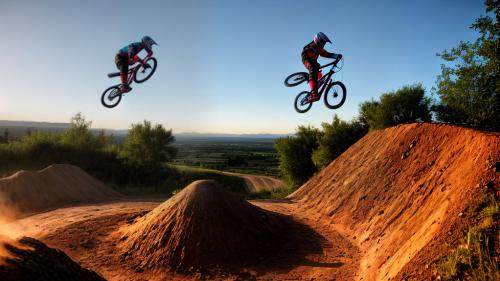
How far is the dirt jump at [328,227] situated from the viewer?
8.91m

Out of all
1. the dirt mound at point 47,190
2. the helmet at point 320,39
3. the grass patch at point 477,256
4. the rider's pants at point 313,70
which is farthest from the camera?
the dirt mound at point 47,190

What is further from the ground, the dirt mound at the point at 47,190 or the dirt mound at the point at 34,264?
the dirt mound at the point at 34,264

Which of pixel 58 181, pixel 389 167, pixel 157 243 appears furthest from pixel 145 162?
pixel 389 167

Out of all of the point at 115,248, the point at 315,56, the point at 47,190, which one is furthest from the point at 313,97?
the point at 47,190

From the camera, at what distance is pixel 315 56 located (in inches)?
450

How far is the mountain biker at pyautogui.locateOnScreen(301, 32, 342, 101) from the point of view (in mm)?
9812

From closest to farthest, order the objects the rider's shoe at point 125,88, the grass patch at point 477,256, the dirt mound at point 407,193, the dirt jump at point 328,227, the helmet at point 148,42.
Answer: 1. the grass patch at point 477,256
2. the dirt mound at point 407,193
3. the dirt jump at point 328,227
4. the helmet at point 148,42
5. the rider's shoe at point 125,88

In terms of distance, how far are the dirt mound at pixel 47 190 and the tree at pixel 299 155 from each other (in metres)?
18.1

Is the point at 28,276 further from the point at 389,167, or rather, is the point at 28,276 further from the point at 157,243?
the point at 389,167

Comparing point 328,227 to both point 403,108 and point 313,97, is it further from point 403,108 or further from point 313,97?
point 403,108

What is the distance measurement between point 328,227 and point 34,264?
12171 millimetres

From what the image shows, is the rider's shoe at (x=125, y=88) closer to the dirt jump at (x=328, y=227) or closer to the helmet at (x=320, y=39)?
the dirt jump at (x=328, y=227)

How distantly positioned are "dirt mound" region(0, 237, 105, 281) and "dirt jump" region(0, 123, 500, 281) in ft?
13.9

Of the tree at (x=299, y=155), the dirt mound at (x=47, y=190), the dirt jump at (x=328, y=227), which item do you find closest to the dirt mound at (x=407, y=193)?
the dirt jump at (x=328, y=227)
